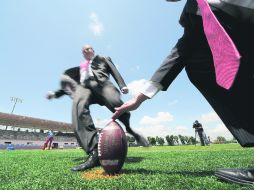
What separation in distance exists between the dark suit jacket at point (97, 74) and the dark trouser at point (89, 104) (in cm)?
15

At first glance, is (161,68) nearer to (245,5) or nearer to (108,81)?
(245,5)

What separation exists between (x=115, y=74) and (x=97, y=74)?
0.37 metres

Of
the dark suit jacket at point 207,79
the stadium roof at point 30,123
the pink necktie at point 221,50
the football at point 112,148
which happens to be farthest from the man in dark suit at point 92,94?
the stadium roof at point 30,123

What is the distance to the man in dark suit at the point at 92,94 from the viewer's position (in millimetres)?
5108

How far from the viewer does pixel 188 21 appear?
2.97 m

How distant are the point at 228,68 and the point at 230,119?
1.21 m

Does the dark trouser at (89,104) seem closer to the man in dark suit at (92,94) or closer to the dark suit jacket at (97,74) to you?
the man in dark suit at (92,94)

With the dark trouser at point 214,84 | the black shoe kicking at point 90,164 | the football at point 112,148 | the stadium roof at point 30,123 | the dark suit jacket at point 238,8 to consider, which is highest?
the stadium roof at point 30,123

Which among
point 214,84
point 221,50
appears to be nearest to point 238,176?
point 214,84

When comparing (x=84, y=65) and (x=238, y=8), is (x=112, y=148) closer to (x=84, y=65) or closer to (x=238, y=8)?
(x=238, y=8)

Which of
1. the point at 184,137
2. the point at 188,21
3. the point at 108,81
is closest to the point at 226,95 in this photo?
the point at 188,21

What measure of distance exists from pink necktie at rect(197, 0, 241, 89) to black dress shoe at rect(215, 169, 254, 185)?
1.07 m

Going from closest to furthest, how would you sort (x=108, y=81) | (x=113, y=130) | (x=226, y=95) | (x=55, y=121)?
(x=226, y=95), (x=113, y=130), (x=108, y=81), (x=55, y=121)

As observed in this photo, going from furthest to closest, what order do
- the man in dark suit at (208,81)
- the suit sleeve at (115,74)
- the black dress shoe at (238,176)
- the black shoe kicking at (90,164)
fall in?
the suit sleeve at (115,74), the black shoe kicking at (90,164), the man in dark suit at (208,81), the black dress shoe at (238,176)
